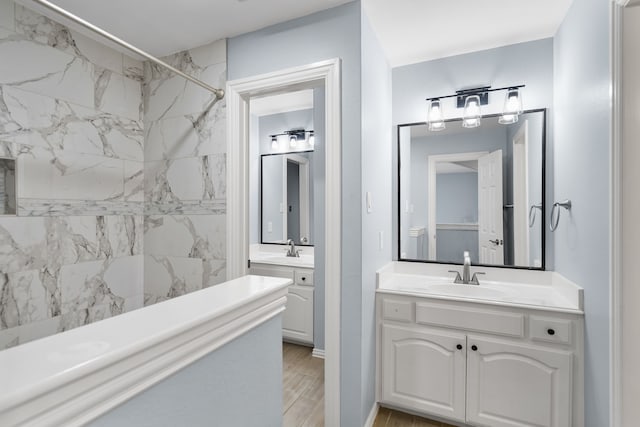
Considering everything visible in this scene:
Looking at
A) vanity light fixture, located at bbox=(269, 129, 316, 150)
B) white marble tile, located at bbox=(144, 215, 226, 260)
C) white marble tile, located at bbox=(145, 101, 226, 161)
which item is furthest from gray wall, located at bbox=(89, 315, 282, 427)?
vanity light fixture, located at bbox=(269, 129, 316, 150)

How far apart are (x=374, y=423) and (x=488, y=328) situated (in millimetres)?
911

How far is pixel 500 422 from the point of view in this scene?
179 centimetres

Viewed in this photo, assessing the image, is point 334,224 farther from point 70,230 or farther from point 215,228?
point 70,230

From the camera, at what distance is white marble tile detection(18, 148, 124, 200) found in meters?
1.80

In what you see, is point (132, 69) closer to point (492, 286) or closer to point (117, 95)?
point (117, 95)

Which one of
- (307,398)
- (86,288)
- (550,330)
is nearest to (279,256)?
(307,398)

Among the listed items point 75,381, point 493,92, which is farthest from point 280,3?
point 75,381

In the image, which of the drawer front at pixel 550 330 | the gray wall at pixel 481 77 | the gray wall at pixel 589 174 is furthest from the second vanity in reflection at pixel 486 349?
the gray wall at pixel 481 77

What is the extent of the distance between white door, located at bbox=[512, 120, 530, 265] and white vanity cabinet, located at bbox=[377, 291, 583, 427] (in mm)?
572

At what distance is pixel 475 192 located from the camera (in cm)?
236

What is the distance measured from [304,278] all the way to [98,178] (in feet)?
5.81

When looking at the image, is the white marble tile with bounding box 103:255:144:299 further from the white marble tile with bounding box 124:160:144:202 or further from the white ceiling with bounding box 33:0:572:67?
the white ceiling with bounding box 33:0:572:67

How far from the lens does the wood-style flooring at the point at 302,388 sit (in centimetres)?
207

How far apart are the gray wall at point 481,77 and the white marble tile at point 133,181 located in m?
1.95
